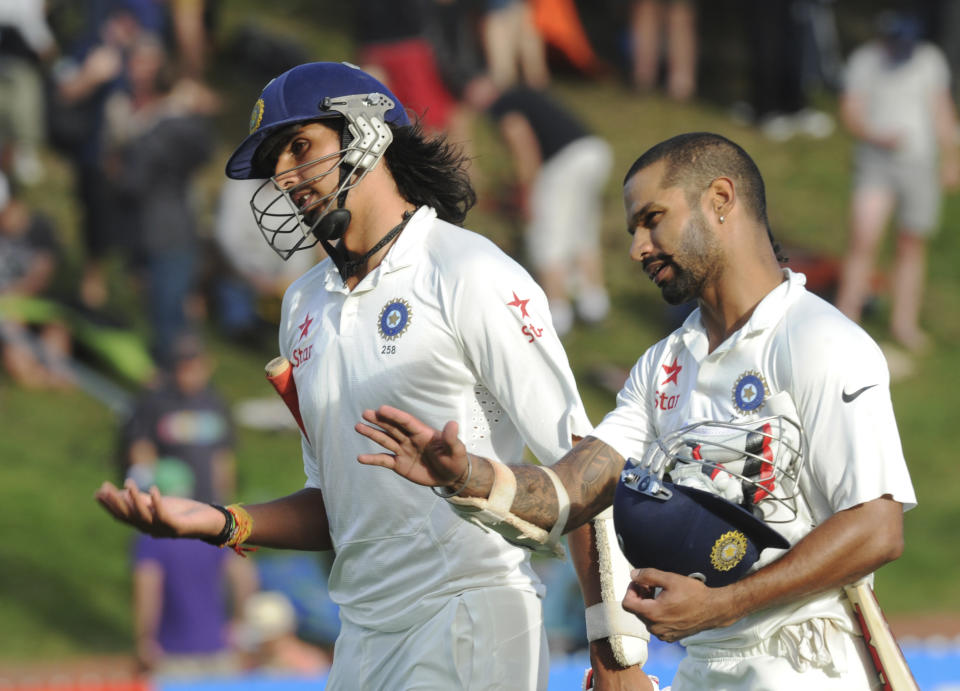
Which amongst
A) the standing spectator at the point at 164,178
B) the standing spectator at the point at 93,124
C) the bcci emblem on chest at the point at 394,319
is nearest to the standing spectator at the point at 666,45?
the standing spectator at the point at 93,124

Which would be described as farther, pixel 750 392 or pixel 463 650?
pixel 463 650

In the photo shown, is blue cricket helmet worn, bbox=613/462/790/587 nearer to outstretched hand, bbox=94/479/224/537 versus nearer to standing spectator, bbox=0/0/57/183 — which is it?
outstretched hand, bbox=94/479/224/537

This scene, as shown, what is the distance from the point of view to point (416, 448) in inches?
138

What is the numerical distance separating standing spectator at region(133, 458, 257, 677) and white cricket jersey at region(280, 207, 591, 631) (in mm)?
5053

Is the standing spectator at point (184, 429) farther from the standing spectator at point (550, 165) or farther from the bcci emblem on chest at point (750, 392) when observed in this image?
the bcci emblem on chest at point (750, 392)

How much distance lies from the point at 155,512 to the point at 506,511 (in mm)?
1077

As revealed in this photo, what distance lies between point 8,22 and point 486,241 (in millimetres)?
9873

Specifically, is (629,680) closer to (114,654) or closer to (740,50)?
(114,654)

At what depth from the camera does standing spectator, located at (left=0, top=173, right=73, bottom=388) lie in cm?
1189

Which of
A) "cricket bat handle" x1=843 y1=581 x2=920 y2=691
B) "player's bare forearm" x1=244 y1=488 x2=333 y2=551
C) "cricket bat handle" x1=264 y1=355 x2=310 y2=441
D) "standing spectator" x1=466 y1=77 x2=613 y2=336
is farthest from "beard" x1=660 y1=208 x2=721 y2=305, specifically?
"standing spectator" x1=466 y1=77 x2=613 y2=336

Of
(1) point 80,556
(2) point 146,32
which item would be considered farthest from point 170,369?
(2) point 146,32

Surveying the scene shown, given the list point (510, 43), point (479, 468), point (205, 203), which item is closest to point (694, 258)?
point (479, 468)

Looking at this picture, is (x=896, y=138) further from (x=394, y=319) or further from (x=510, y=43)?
(x=394, y=319)

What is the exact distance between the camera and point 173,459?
9.99 m
